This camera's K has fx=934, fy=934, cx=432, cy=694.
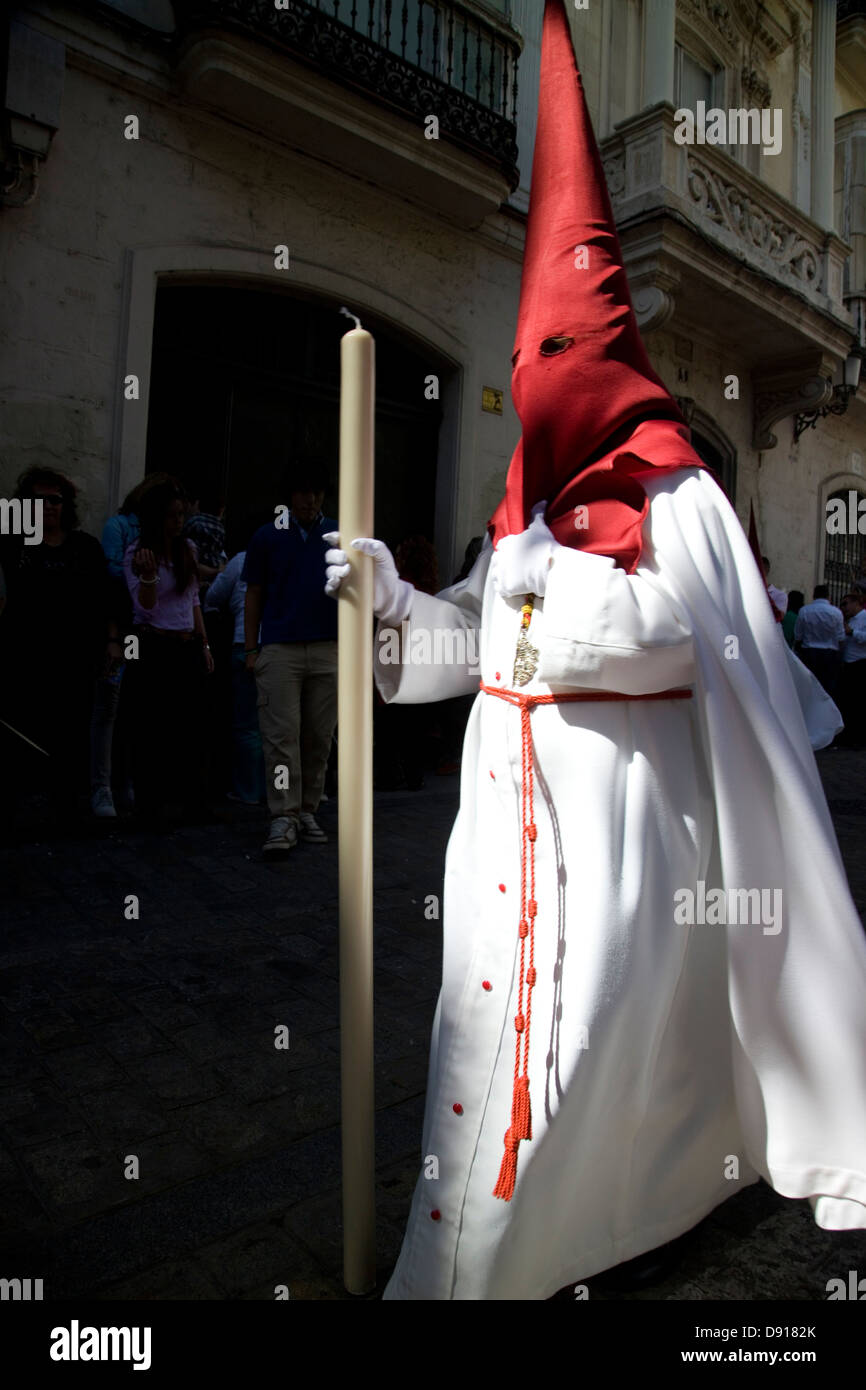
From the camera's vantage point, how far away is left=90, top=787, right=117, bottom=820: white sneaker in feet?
18.1

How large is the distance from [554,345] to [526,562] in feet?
1.52

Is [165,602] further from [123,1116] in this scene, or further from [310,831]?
[123,1116]

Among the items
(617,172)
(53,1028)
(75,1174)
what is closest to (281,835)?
(53,1028)

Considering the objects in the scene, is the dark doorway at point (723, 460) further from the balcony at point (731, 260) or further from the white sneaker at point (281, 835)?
the white sneaker at point (281, 835)

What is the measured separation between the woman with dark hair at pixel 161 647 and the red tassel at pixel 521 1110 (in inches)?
163

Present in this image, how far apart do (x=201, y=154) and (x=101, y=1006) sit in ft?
21.7

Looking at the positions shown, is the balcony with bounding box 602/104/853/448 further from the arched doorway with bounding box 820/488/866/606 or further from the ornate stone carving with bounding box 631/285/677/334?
the arched doorway with bounding box 820/488/866/606

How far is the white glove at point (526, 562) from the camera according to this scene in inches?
67.6

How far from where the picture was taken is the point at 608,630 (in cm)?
161

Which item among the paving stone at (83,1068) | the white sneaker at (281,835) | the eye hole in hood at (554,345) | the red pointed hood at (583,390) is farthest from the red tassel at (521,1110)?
the white sneaker at (281,835)

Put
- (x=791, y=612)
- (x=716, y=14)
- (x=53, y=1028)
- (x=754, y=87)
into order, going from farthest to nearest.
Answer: (x=754, y=87), (x=791, y=612), (x=716, y=14), (x=53, y=1028)

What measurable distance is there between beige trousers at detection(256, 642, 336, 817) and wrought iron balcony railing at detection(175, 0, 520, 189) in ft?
15.3
